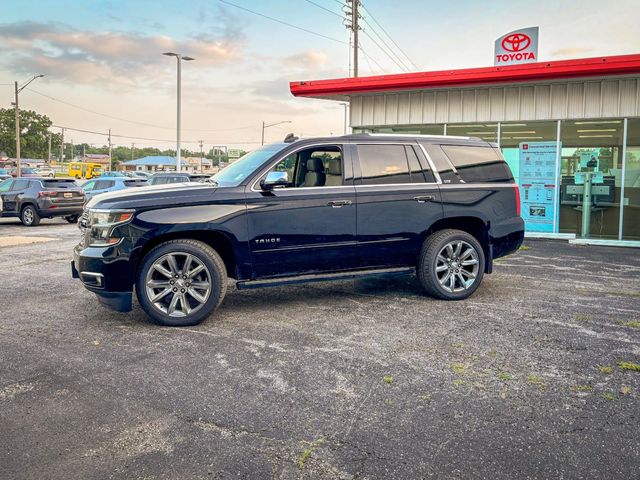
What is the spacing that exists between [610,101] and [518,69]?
2.20 m

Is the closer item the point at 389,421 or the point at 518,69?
the point at 389,421

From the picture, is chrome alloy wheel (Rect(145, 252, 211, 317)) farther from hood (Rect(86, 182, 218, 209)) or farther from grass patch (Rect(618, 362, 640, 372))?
grass patch (Rect(618, 362, 640, 372))

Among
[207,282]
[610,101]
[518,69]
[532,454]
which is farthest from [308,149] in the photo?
[610,101]

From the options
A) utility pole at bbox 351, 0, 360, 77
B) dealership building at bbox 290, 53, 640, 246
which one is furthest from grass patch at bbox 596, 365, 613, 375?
utility pole at bbox 351, 0, 360, 77

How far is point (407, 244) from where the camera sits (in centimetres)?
677

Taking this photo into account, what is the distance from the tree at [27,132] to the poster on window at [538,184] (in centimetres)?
9605

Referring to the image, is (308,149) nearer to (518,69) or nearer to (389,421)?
(389,421)

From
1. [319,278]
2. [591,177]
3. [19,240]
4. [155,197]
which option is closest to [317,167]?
[319,278]

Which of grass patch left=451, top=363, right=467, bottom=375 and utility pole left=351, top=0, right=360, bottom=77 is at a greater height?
utility pole left=351, top=0, right=360, bottom=77

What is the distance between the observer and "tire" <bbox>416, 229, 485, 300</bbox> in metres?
6.82

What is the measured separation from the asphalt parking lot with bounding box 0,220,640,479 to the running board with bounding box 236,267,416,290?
1.18ft

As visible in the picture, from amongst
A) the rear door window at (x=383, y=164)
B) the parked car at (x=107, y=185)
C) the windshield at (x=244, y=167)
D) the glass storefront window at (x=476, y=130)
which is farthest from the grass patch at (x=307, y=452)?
the parked car at (x=107, y=185)

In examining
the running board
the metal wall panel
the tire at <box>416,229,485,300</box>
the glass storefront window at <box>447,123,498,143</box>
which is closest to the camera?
the running board

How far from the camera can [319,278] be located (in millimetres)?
6340
